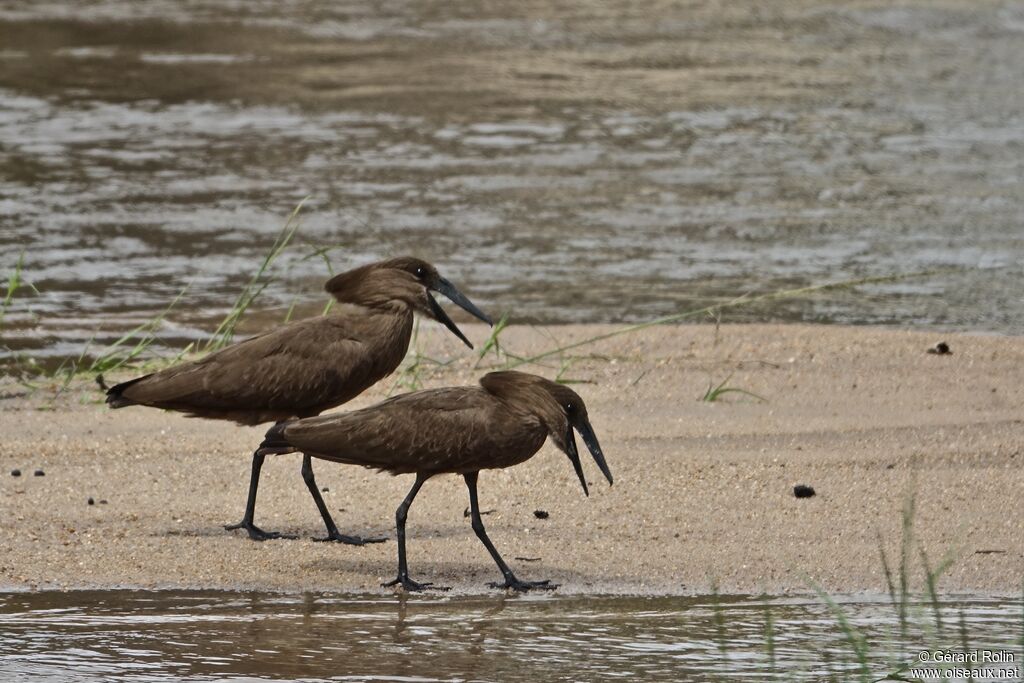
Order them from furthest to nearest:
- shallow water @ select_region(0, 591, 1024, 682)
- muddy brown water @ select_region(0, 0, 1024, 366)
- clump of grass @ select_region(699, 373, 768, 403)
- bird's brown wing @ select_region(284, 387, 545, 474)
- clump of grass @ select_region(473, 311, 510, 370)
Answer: muddy brown water @ select_region(0, 0, 1024, 366) → clump of grass @ select_region(473, 311, 510, 370) → clump of grass @ select_region(699, 373, 768, 403) → bird's brown wing @ select_region(284, 387, 545, 474) → shallow water @ select_region(0, 591, 1024, 682)

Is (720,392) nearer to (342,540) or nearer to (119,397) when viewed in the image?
(342,540)

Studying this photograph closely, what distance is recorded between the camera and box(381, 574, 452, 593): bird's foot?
582 cm

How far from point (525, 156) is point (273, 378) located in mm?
8000

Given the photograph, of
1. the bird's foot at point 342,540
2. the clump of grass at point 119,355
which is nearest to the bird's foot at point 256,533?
the bird's foot at point 342,540

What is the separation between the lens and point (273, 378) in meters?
6.39

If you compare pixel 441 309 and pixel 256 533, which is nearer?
pixel 256 533

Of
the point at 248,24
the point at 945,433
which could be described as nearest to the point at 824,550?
the point at 945,433

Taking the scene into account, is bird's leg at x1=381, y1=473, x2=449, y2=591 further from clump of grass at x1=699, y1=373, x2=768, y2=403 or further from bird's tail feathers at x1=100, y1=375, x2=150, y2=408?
clump of grass at x1=699, y1=373, x2=768, y2=403

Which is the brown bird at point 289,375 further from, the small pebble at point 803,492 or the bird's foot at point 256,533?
the small pebble at point 803,492

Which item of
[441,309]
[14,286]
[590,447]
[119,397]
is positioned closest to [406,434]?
[590,447]

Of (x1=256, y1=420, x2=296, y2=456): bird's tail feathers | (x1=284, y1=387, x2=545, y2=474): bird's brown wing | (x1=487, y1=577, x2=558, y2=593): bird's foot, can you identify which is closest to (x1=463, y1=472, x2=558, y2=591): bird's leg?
(x1=487, y1=577, x2=558, y2=593): bird's foot

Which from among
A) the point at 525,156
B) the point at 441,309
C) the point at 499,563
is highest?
the point at 525,156

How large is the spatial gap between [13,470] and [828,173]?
26.9 ft

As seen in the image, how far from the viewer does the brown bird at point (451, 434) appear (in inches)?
228
